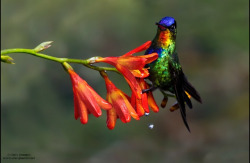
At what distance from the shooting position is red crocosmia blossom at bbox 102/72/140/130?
1030 millimetres

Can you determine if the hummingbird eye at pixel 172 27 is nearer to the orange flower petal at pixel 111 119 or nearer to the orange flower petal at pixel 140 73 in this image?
the orange flower petal at pixel 140 73

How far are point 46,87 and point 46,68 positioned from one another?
0.15 meters

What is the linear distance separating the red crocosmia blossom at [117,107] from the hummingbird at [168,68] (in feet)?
0.28

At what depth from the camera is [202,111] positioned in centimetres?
379

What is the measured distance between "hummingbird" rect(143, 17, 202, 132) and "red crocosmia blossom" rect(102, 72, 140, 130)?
9 cm

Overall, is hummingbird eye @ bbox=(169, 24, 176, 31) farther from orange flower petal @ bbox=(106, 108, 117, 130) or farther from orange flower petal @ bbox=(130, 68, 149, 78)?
orange flower petal @ bbox=(106, 108, 117, 130)

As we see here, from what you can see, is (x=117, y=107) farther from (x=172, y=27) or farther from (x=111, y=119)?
(x=172, y=27)

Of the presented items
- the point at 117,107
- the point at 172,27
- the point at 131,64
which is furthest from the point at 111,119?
the point at 172,27

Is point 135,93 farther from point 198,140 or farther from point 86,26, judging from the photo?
point 86,26

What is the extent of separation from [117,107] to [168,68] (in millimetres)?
219

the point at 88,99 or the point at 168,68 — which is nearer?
the point at 88,99

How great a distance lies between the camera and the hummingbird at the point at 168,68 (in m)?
1.13

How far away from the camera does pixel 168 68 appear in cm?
121

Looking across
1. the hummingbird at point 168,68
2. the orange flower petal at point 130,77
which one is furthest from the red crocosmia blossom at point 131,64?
the hummingbird at point 168,68
